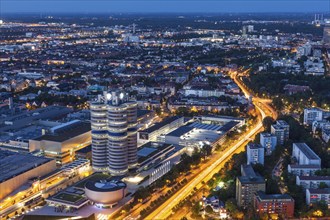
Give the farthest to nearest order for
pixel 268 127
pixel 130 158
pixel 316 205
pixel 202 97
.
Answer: pixel 202 97 → pixel 268 127 → pixel 130 158 → pixel 316 205

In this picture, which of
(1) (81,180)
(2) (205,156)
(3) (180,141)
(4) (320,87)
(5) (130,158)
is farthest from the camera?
(4) (320,87)

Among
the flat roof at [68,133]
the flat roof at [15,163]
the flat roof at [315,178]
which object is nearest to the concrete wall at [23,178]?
the flat roof at [15,163]

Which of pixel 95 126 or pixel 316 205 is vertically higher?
pixel 95 126

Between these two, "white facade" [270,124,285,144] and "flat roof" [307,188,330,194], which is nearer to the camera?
"flat roof" [307,188,330,194]

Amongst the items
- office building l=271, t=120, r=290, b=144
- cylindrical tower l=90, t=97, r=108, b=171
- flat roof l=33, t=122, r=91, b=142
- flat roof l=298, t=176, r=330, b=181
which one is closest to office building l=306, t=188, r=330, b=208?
flat roof l=298, t=176, r=330, b=181

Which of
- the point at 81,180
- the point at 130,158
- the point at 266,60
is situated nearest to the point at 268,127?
the point at 130,158

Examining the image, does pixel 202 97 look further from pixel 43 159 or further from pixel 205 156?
pixel 43 159

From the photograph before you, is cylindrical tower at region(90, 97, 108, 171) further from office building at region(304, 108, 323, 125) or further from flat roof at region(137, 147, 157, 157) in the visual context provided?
office building at region(304, 108, 323, 125)
